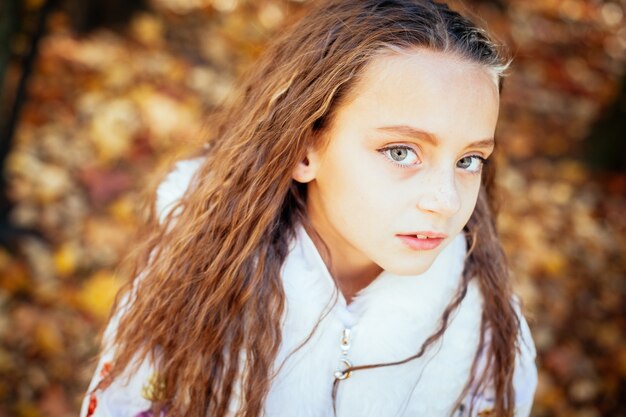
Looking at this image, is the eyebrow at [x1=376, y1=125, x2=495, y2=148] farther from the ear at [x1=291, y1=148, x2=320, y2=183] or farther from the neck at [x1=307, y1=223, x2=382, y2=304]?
the neck at [x1=307, y1=223, x2=382, y2=304]

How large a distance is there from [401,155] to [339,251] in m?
0.36

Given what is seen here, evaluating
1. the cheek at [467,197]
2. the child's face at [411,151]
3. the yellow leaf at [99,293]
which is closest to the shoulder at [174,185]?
the child's face at [411,151]

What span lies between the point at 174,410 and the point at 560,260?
2051mm

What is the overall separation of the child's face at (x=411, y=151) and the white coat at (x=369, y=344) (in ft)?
0.55

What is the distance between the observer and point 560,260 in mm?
2943

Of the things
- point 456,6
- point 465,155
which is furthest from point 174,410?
point 456,6

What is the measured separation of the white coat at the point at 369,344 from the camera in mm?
1465

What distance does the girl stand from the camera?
49.6 inches

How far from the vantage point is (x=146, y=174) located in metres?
2.82

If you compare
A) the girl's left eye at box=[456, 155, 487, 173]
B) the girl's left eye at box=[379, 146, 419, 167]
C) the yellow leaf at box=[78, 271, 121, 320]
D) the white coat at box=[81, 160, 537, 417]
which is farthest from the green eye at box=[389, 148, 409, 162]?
the yellow leaf at box=[78, 271, 121, 320]

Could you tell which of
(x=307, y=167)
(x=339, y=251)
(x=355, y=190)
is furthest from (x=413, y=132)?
(x=339, y=251)

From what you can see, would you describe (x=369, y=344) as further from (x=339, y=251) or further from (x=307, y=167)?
(x=307, y=167)

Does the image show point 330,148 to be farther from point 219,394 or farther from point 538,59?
point 538,59

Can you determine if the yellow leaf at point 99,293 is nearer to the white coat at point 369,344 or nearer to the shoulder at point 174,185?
the shoulder at point 174,185
